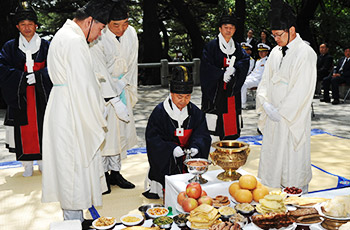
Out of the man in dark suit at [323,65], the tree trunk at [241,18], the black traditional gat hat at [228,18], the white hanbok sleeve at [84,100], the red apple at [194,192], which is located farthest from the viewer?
the tree trunk at [241,18]

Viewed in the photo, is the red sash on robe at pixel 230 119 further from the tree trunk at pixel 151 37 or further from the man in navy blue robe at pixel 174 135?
the tree trunk at pixel 151 37

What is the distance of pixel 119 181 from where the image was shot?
4.92m

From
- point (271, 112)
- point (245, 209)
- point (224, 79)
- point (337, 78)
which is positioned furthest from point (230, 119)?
point (337, 78)

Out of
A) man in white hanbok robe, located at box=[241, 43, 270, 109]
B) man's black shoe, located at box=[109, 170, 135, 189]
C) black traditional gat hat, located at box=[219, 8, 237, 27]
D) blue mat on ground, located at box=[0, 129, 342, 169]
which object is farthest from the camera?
man in white hanbok robe, located at box=[241, 43, 270, 109]

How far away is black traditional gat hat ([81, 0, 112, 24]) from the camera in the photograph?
10.8 feet

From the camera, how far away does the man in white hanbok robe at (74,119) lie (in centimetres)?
319

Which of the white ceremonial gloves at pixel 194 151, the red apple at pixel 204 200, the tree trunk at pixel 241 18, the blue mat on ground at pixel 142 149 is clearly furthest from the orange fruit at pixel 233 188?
the tree trunk at pixel 241 18

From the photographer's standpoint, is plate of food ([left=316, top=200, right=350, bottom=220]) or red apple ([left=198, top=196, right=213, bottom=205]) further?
red apple ([left=198, top=196, right=213, bottom=205])

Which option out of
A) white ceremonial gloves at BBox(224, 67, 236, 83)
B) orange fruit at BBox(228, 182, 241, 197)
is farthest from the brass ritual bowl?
white ceremonial gloves at BBox(224, 67, 236, 83)

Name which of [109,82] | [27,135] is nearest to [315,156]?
[109,82]

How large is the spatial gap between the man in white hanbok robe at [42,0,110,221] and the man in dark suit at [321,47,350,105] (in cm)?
920

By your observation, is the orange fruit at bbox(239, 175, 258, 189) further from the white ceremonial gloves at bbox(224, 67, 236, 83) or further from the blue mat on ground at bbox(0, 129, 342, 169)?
the blue mat on ground at bbox(0, 129, 342, 169)

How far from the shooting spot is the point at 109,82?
14.6 ft

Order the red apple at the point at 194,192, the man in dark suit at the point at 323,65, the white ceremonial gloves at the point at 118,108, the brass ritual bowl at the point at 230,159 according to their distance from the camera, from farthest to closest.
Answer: the man in dark suit at the point at 323,65 → the white ceremonial gloves at the point at 118,108 → the brass ritual bowl at the point at 230,159 → the red apple at the point at 194,192
